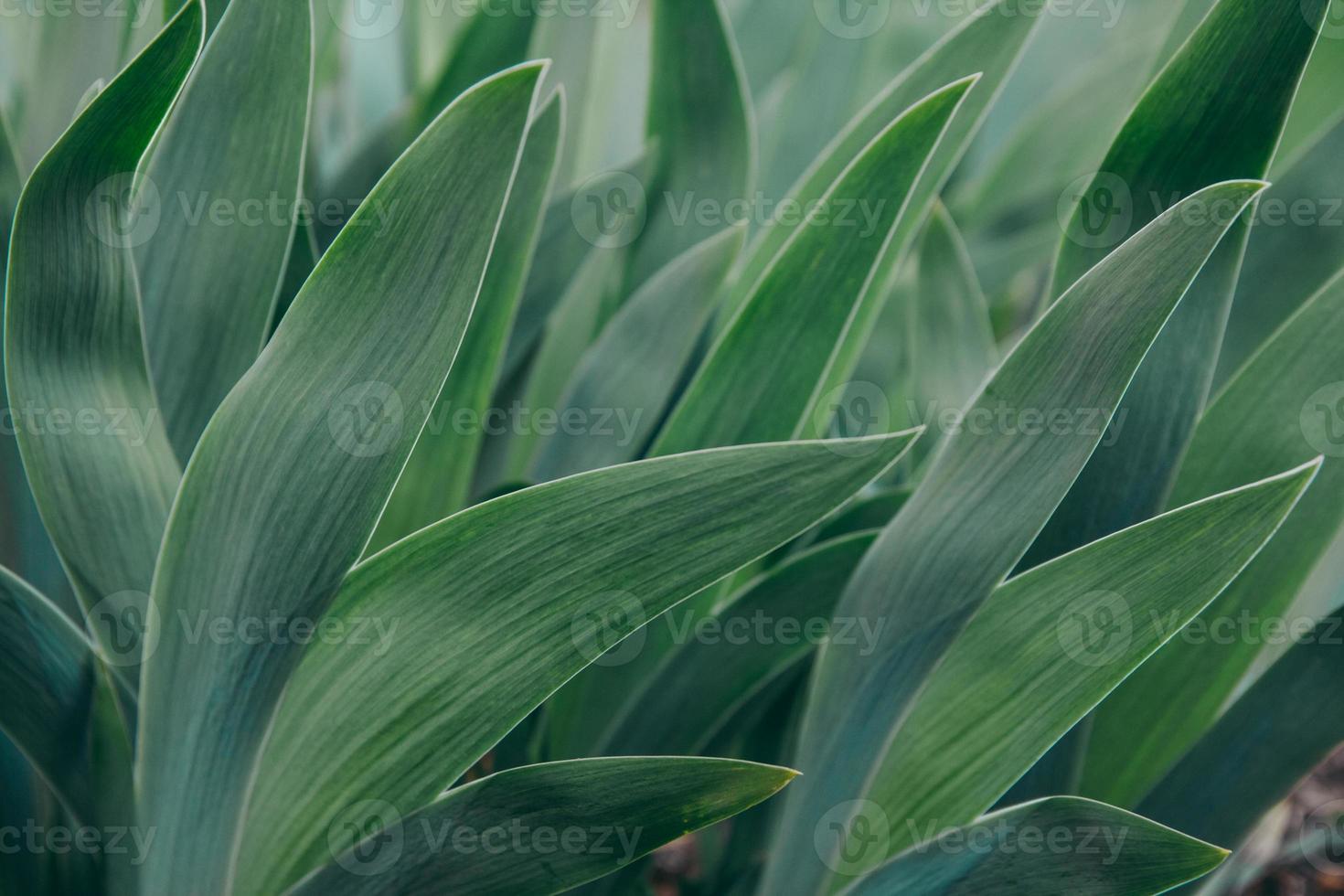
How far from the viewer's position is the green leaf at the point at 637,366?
561mm

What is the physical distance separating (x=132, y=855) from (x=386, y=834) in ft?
0.41

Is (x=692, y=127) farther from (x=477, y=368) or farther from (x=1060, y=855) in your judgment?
(x=1060, y=855)

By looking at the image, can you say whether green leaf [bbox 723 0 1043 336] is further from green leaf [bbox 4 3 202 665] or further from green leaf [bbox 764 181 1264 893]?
green leaf [bbox 4 3 202 665]

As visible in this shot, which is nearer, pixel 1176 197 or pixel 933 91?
pixel 1176 197

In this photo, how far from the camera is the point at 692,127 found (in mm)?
639

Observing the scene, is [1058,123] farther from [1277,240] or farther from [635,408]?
[635,408]

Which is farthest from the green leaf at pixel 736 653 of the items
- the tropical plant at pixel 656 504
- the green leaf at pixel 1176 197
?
the green leaf at pixel 1176 197

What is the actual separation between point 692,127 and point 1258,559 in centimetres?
41

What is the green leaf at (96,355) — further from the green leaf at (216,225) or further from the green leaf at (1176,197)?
the green leaf at (1176,197)

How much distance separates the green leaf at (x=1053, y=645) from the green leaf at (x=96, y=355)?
348 millimetres

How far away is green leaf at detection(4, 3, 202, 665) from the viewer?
1.15 ft

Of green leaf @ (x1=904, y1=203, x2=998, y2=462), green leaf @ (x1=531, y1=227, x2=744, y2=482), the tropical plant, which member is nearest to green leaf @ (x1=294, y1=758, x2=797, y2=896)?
the tropical plant

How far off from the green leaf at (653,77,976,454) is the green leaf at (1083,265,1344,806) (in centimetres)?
19

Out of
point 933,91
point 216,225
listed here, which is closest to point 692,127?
point 933,91
